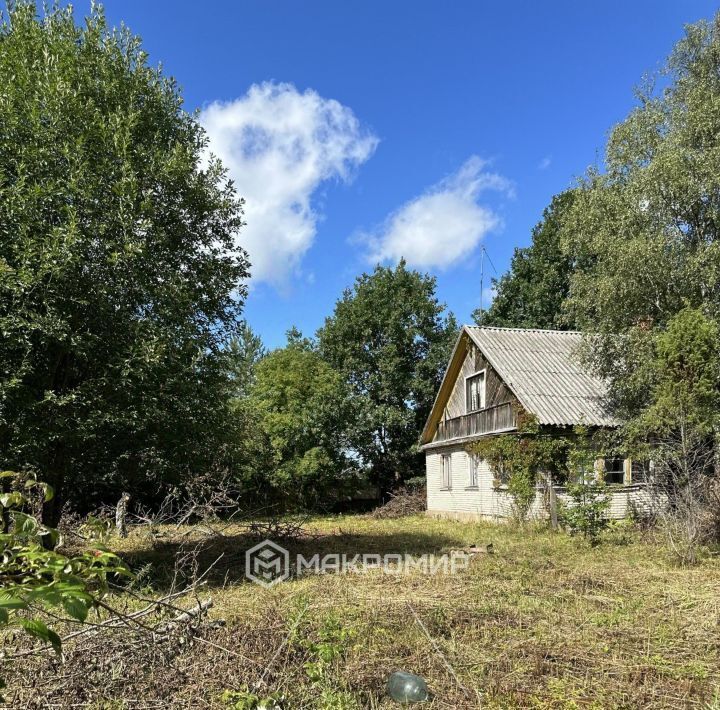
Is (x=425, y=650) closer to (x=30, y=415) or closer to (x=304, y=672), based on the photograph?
(x=304, y=672)

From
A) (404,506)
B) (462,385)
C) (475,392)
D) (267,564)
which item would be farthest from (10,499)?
(404,506)

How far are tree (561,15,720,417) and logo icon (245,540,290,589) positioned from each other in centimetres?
948

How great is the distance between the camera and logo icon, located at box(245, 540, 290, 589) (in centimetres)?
852

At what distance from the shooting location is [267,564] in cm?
993

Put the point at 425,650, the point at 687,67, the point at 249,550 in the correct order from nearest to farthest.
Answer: the point at 425,650
the point at 249,550
the point at 687,67

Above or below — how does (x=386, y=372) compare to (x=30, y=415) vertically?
above

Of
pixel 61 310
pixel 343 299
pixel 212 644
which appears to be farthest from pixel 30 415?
pixel 343 299

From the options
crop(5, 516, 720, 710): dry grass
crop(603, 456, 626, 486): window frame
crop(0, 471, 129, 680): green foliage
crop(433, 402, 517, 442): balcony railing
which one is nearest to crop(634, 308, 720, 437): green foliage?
crop(5, 516, 720, 710): dry grass

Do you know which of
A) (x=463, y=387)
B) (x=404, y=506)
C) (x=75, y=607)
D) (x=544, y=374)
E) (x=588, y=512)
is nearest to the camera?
(x=75, y=607)

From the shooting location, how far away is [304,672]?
4434 millimetres

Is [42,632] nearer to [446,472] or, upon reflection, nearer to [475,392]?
[475,392]

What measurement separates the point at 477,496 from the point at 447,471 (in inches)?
128

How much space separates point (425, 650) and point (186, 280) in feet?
21.0

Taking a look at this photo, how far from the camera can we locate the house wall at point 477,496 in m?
15.3
